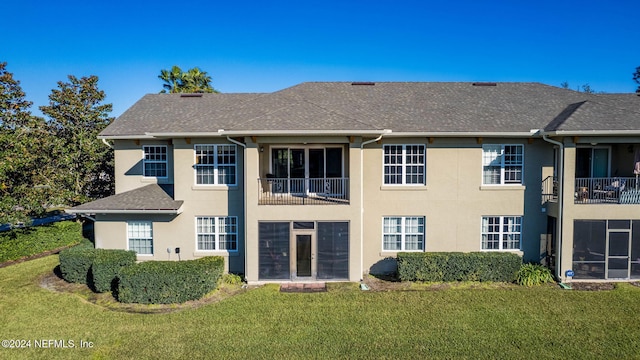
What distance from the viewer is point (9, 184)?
54.1 ft

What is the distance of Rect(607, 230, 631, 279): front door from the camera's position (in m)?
13.1

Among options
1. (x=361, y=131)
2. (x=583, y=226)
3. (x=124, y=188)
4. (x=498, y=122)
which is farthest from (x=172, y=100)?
(x=583, y=226)

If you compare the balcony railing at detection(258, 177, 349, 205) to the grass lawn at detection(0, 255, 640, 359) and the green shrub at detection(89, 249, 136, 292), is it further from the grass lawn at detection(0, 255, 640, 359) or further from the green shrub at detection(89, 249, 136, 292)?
the green shrub at detection(89, 249, 136, 292)

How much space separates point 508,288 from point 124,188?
53.0 feet

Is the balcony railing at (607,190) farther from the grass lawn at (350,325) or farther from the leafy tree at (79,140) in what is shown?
the leafy tree at (79,140)

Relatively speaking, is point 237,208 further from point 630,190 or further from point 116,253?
point 630,190

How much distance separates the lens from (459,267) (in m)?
13.0

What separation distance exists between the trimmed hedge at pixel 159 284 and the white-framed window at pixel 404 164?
8008mm

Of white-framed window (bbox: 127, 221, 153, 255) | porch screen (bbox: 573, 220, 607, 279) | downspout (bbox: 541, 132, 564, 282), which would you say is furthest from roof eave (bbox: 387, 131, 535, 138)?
white-framed window (bbox: 127, 221, 153, 255)

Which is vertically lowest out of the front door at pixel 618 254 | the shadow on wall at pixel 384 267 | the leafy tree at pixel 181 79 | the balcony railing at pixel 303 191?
the shadow on wall at pixel 384 267

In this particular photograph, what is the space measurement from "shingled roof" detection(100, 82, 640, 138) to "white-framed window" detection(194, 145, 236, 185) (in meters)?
0.89

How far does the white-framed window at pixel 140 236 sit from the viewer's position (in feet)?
47.2

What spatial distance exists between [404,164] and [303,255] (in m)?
5.40

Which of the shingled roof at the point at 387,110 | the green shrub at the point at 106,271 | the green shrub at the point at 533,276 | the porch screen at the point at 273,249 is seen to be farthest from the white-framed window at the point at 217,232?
the green shrub at the point at 533,276
